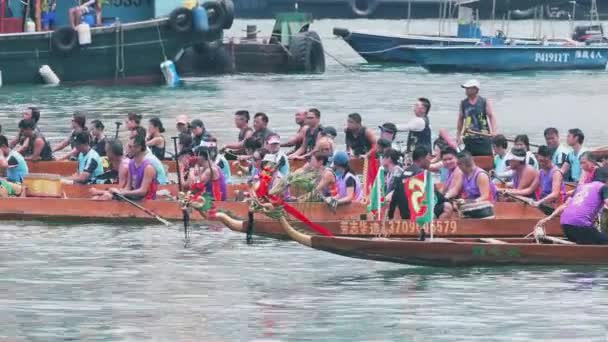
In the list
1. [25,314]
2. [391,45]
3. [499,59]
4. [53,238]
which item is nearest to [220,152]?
[53,238]

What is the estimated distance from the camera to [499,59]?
2261 inches

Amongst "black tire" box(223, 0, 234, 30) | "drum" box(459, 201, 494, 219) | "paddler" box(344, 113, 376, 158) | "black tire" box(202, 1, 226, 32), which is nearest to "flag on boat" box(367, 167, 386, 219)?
"drum" box(459, 201, 494, 219)

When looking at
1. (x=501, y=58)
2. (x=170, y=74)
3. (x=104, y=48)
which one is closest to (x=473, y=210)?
(x=104, y=48)

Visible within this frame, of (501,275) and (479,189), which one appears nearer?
(501,275)

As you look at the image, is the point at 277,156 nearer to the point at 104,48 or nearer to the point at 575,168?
the point at 575,168

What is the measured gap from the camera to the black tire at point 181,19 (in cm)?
4734

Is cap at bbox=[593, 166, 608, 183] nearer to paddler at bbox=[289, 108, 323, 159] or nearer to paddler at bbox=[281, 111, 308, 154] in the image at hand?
paddler at bbox=[289, 108, 323, 159]

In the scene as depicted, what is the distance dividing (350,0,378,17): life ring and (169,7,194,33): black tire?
136 ft

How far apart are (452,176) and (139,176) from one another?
4.39 meters

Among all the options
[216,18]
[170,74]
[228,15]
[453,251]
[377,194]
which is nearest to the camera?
[453,251]

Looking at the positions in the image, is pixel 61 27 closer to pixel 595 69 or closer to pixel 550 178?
pixel 595 69

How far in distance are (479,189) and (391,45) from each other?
1629 inches

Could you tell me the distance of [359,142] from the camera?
26.2 metres

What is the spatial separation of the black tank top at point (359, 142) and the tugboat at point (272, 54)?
90.9 ft
